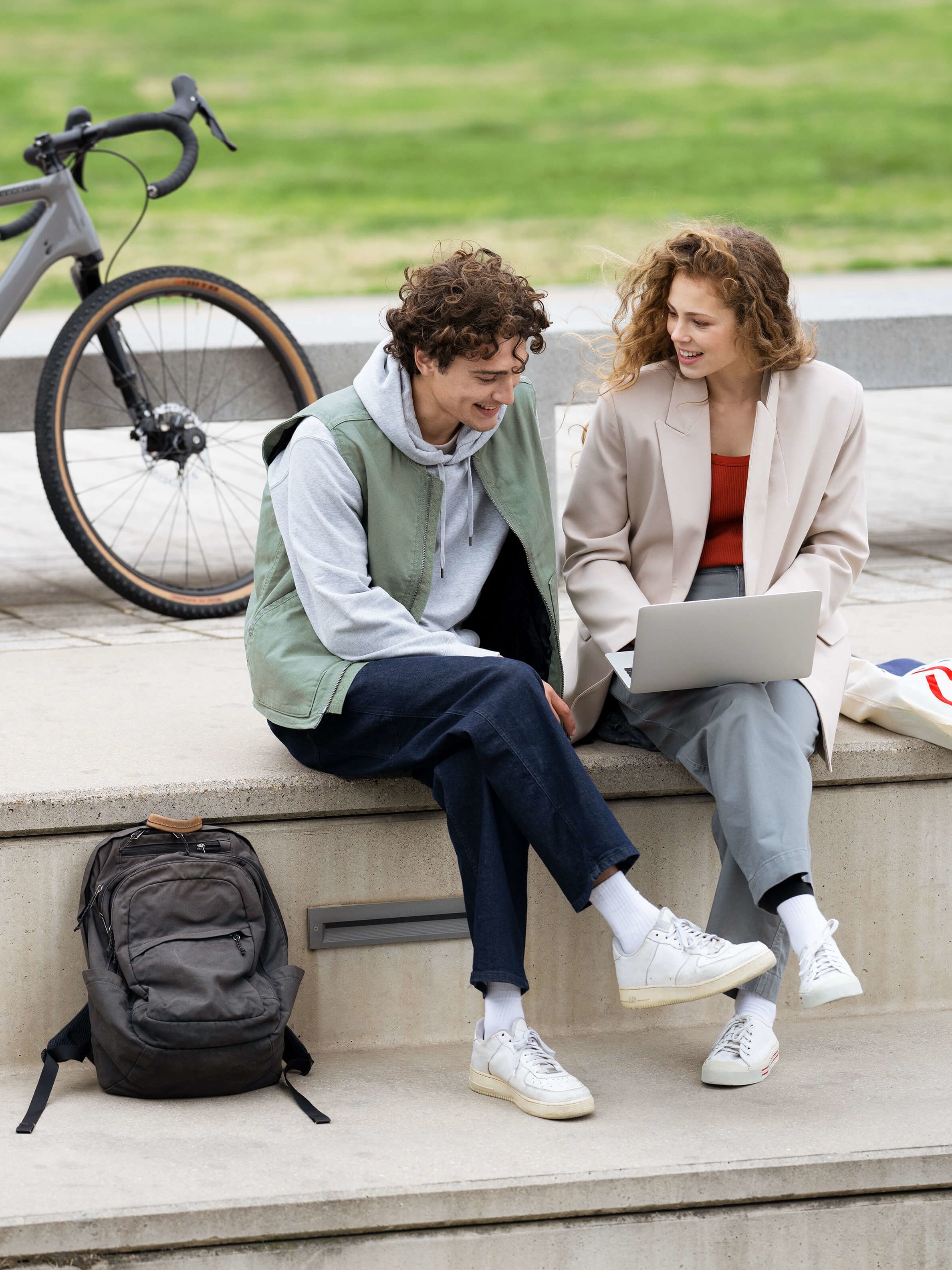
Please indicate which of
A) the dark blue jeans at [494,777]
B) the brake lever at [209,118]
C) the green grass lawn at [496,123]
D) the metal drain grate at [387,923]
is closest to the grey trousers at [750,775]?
the dark blue jeans at [494,777]

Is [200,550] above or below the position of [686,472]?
below

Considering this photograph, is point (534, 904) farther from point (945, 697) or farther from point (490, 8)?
point (490, 8)

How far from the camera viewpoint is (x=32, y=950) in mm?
3014

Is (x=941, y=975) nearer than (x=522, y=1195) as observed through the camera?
No

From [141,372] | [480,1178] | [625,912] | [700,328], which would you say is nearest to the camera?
[480,1178]

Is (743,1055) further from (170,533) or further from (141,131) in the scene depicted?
(170,533)

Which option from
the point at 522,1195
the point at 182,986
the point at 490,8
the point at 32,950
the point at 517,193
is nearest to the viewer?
the point at 522,1195

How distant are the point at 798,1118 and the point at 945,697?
0.87 meters

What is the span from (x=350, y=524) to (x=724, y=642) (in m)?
0.68

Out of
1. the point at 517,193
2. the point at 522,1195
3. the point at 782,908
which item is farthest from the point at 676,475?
the point at 517,193

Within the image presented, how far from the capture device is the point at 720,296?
3.15 meters

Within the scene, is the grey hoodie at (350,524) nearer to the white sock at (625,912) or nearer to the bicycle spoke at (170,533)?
the white sock at (625,912)

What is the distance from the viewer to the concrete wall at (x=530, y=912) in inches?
119

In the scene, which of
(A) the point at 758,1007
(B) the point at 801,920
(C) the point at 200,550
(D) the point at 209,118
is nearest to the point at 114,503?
(C) the point at 200,550
